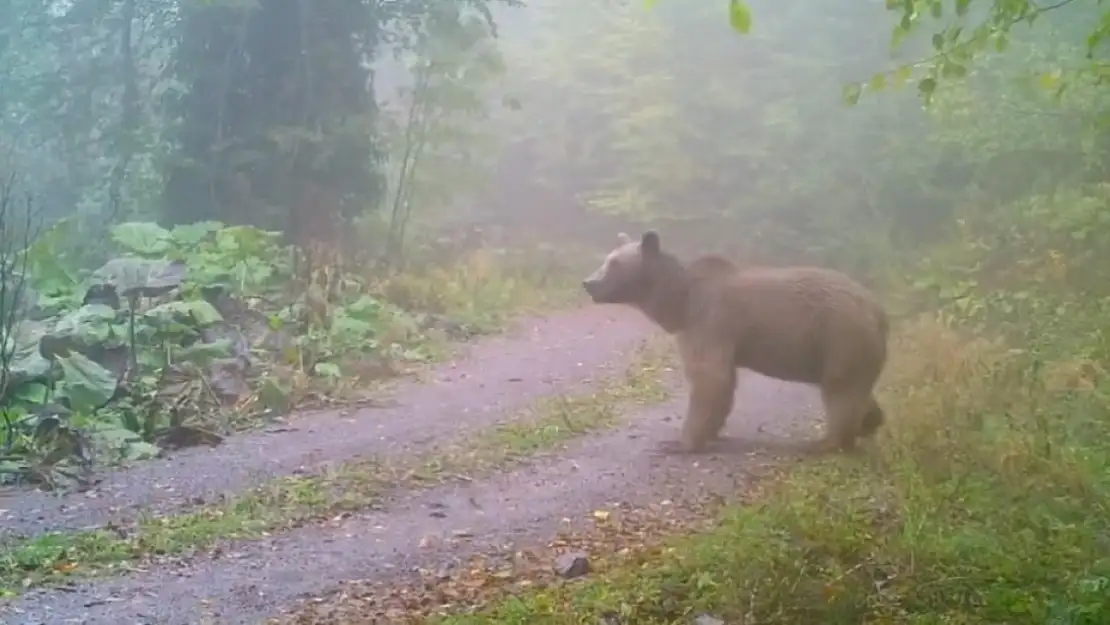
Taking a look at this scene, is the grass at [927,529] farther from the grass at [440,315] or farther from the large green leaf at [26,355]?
the large green leaf at [26,355]

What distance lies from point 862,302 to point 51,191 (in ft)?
11.3

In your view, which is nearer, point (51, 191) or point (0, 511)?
point (0, 511)

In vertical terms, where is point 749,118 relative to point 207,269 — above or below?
above

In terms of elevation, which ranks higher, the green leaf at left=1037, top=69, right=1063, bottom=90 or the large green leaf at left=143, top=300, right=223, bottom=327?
the green leaf at left=1037, top=69, right=1063, bottom=90

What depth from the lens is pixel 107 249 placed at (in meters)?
4.99

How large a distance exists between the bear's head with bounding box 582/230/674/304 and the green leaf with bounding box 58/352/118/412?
1.73m

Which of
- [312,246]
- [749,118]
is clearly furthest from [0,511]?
[312,246]

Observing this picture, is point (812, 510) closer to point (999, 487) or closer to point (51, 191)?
point (999, 487)

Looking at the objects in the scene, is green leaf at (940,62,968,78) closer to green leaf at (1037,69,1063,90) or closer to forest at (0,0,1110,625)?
forest at (0,0,1110,625)

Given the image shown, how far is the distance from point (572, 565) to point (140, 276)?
2.64 m

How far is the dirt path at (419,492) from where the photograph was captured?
8.30 feet

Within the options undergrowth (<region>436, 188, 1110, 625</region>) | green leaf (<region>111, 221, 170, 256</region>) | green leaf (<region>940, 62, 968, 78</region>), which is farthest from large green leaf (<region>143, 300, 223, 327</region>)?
green leaf (<region>940, 62, 968, 78</region>)

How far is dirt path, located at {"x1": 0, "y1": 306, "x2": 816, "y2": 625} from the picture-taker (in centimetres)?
253

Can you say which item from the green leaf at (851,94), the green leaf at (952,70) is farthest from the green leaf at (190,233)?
the green leaf at (952,70)
